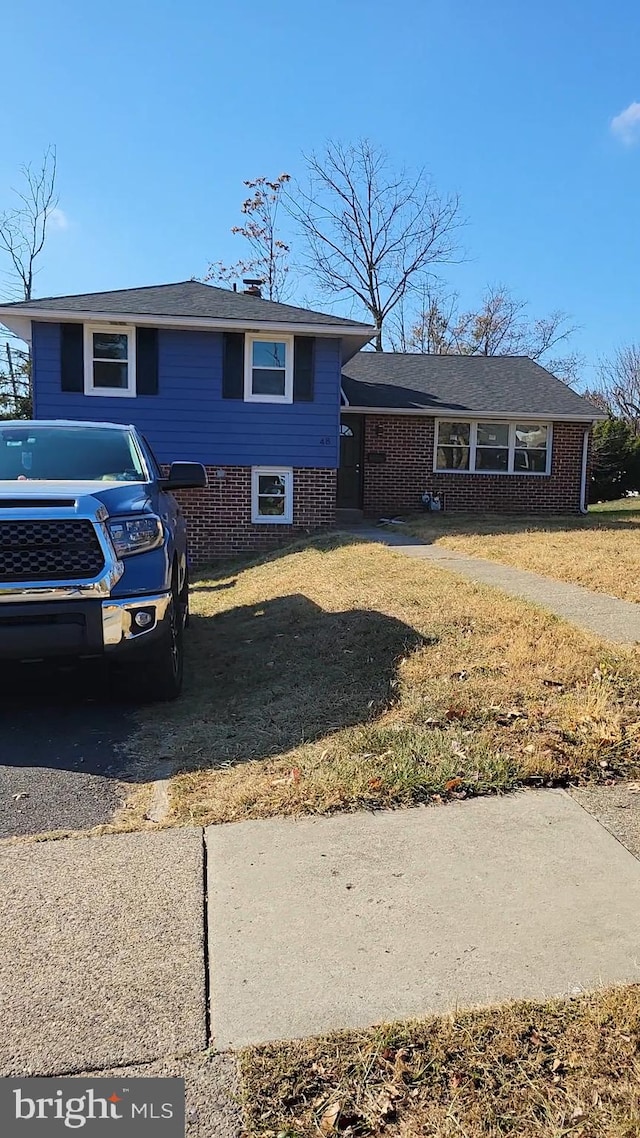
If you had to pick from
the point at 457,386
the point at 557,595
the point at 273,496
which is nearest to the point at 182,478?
the point at 557,595

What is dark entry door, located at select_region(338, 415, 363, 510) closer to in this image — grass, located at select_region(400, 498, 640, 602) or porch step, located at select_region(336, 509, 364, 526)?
porch step, located at select_region(336, 509, 364, 526)

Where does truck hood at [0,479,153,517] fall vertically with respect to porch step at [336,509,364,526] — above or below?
above

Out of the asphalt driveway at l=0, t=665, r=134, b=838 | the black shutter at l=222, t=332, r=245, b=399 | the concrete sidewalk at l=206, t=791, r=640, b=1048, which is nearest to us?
the concrete sidewalk at l=206, t=791, r=640, b=1048

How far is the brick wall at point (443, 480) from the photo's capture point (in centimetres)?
1823

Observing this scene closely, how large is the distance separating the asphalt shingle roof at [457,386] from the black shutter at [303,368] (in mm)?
3120

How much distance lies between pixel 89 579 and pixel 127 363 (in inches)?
420

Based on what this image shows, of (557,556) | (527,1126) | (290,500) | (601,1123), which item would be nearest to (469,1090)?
(527,1126)

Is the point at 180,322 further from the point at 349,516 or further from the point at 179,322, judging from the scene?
the point at 349,516

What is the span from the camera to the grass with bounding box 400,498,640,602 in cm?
863

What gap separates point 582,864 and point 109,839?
1.98m

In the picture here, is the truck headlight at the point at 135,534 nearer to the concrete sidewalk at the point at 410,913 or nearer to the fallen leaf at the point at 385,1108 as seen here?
the concrete sidewalk at the point at 410,913

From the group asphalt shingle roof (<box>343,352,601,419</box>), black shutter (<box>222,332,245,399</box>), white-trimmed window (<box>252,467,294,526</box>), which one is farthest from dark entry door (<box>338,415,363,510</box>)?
black shutter (<box>222,332,245,399</box>)

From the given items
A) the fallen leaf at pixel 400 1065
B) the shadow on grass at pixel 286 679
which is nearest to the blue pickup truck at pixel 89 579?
the shadow on grass at pixel 286 679

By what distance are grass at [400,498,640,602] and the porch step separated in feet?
4.80
